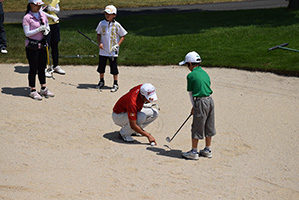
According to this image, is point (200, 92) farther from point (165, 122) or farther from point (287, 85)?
point (287, 85)

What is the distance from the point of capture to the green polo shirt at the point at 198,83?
7.48 meters

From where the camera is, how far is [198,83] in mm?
7484

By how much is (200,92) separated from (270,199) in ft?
6.22

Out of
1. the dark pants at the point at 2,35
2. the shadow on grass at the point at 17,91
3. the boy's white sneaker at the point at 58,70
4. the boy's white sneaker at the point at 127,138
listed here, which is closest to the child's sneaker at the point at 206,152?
the boy's white sneaker at the point at 127,138

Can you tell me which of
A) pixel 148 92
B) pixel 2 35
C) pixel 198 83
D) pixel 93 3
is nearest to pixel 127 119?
pixel 148 92

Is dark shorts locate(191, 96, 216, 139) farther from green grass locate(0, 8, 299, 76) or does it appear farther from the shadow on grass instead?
green grass locate(0, 8, 299, 76)

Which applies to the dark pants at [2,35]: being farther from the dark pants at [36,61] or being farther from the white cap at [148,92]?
the white cap at [148,92]

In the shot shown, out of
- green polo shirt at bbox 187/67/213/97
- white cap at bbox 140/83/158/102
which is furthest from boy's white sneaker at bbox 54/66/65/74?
green polo shirt at bbox 187/67/213/97

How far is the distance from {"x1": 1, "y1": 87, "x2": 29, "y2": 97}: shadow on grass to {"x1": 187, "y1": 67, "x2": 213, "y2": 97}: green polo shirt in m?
4.59

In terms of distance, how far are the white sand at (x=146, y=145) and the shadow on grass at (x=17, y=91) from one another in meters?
0.02

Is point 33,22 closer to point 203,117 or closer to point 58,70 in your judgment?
point 58,70

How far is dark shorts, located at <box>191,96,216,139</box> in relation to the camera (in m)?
7.55

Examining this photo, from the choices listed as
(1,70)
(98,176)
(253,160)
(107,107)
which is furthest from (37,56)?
(253,160)

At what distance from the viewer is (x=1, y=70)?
12.5m
